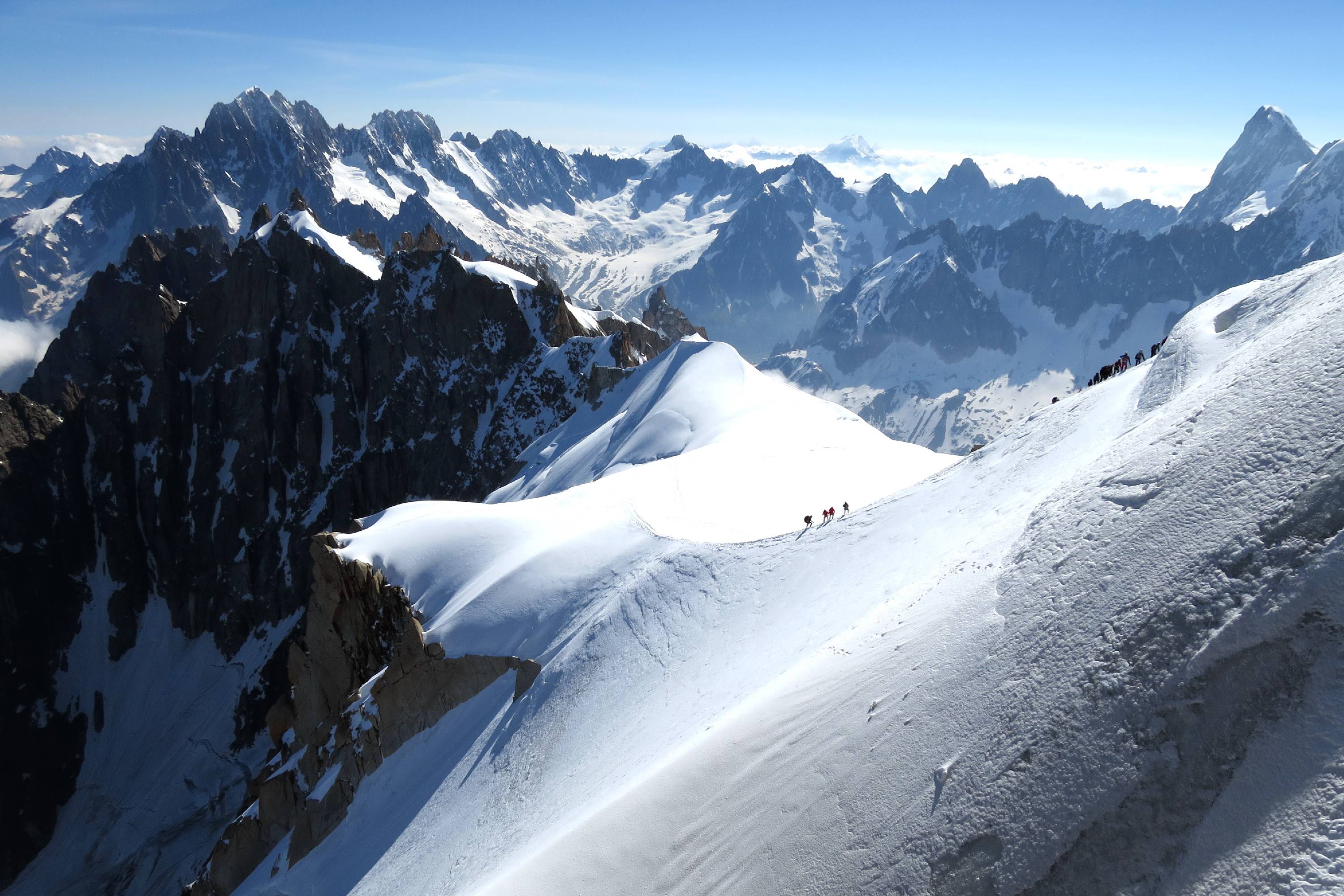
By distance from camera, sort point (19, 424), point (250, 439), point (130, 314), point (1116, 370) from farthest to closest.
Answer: point (130, 314) → point (250, 439) → point (19, 424) → point (1116, 370)

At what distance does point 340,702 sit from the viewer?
48094 millimetres

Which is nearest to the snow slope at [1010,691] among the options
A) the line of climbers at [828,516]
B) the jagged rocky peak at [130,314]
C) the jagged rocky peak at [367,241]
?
the line of climbers at [828,516]

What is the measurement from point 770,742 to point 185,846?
96586 mm

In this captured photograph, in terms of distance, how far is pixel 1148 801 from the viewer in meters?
12.8

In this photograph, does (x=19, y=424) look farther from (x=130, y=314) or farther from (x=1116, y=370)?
(x=1116, y=370)

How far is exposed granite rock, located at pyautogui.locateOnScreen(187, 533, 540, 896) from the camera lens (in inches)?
1478

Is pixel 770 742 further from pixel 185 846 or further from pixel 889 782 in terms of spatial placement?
pixel 185 846

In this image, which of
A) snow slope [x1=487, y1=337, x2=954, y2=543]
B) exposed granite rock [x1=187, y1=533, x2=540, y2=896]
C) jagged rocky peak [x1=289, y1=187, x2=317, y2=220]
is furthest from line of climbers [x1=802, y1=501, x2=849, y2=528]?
jagged rocky peak [x1=289, y1=187, x2=317, y2=220]

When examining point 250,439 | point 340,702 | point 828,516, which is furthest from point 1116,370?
point 250,439

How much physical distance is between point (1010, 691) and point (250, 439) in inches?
4915

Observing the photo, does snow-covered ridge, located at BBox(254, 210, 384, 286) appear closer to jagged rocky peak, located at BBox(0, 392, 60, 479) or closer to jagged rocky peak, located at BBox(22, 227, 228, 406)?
jagged rocky peak, located at BBox(22, 227, 228, 406)

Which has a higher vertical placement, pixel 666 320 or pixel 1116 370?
pixel 666 320

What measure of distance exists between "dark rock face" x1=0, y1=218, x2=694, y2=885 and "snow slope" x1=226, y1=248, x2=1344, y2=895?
72.9 metres

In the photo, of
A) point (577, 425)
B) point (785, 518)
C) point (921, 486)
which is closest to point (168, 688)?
point (577, 425)
